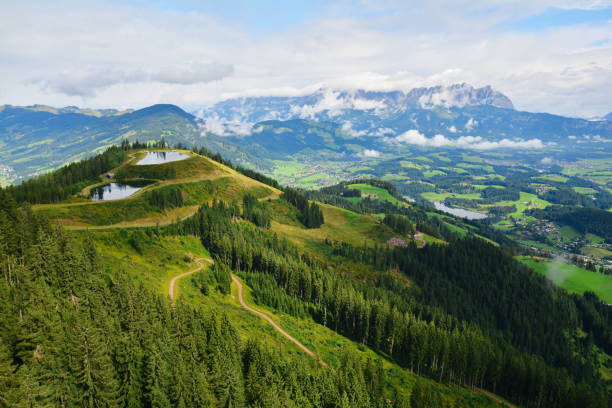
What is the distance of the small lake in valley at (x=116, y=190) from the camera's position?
142m

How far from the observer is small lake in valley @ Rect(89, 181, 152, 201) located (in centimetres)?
14250

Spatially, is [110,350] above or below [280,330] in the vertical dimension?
above

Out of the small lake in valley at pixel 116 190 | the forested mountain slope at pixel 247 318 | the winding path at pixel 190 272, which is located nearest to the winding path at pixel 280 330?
the forested mountain slope at pixel 247 318

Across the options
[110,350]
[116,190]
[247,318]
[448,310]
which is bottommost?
[448,310]

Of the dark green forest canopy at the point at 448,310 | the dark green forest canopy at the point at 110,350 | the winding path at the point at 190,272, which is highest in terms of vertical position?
the dark green forest canopy at the point at 110,350

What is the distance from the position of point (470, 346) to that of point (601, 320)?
12550 cm

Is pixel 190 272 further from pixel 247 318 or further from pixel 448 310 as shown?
pixel 448 310

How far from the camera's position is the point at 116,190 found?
515ft

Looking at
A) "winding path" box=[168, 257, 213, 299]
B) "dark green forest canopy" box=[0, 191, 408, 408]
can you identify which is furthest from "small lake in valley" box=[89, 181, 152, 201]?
"dark green forest canopy" box=[0, 191, 408, 408]

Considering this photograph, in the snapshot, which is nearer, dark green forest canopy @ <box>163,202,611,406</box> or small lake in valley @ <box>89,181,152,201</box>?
dark green forest canopy @ <box>163,202,611,406</box>

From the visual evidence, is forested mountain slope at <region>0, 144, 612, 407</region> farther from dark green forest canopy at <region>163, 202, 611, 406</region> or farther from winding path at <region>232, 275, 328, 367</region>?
winding path at <region>232, 275, 328, 367</region>

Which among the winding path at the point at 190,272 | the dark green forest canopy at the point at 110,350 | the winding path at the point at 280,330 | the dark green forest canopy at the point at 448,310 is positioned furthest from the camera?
the dark green forest canopy at the point at 448,310

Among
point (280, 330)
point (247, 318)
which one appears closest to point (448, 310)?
point (280, 330)

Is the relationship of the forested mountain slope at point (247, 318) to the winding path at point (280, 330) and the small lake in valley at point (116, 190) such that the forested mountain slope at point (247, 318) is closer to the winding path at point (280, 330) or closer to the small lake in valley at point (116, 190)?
the winding path at point (280, 330)
